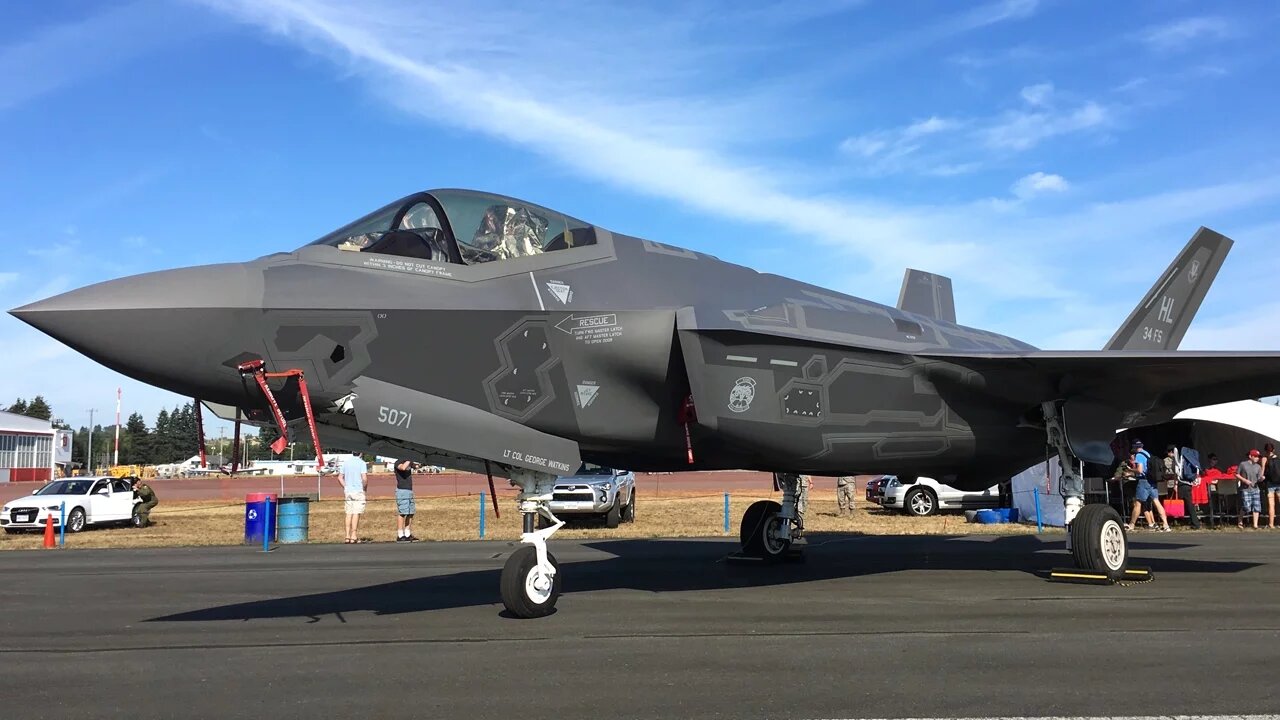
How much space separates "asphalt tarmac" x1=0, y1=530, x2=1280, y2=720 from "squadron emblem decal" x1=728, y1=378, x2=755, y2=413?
1940mm

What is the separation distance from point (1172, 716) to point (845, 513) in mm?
22197

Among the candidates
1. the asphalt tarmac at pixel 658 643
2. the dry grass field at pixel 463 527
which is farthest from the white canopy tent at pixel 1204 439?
the asphalt tarmac at pixel 658 643

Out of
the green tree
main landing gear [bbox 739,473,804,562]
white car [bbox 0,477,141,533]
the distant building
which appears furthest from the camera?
the green tree

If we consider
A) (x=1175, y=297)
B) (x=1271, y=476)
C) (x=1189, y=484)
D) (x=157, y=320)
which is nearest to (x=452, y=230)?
(x=157, y=320)

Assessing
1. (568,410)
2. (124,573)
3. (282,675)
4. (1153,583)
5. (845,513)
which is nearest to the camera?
(282,675)

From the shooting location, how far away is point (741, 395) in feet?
30.5

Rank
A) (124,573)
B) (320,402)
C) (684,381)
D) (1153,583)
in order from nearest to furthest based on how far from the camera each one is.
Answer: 1. (320,402)
2. (684,381)
3. (1153,583)
4. (124,573)

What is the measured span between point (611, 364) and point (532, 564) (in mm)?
1950

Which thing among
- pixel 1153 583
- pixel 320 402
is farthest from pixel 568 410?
pixel 1153 583

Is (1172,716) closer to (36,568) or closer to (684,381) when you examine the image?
(684,381)

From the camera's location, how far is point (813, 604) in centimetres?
932

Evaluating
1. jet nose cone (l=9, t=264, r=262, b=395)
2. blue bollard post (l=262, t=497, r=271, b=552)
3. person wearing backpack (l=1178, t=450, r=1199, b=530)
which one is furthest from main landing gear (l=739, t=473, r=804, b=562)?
person wearing backpack (l=1178, t=450, r=1199, b=530)

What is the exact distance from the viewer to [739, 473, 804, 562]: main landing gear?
44.0ft

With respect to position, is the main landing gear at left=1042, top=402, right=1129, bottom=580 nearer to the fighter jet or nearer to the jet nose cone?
the fighter jet
